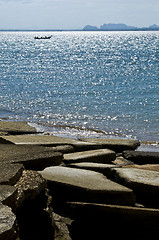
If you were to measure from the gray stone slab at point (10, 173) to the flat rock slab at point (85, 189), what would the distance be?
2.17ft

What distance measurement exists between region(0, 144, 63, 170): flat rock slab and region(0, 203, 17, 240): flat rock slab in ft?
6.07

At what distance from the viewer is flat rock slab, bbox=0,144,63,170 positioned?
5.51 m

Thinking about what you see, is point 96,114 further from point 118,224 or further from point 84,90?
point 118,224

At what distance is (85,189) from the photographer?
5133mm

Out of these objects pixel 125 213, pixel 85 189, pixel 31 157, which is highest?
pixel 31 157

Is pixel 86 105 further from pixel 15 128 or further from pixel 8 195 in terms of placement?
pixel 8 195

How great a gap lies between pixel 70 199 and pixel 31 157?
803 mm

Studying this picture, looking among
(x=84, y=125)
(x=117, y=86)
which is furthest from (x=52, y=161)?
(x=117, y=86)

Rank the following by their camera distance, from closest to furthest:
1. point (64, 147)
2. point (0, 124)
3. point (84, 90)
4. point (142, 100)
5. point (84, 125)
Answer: point (64, 147) → point (0, 124) → point (84, 125) → point (142, 100) → point (84, 90)

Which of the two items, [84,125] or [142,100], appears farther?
[142,100]

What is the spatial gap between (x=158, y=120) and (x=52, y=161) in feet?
29.3

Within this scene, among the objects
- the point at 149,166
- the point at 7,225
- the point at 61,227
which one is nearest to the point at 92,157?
the point at 149,166

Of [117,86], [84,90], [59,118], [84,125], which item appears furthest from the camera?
[117,86]

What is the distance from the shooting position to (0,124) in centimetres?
1112
